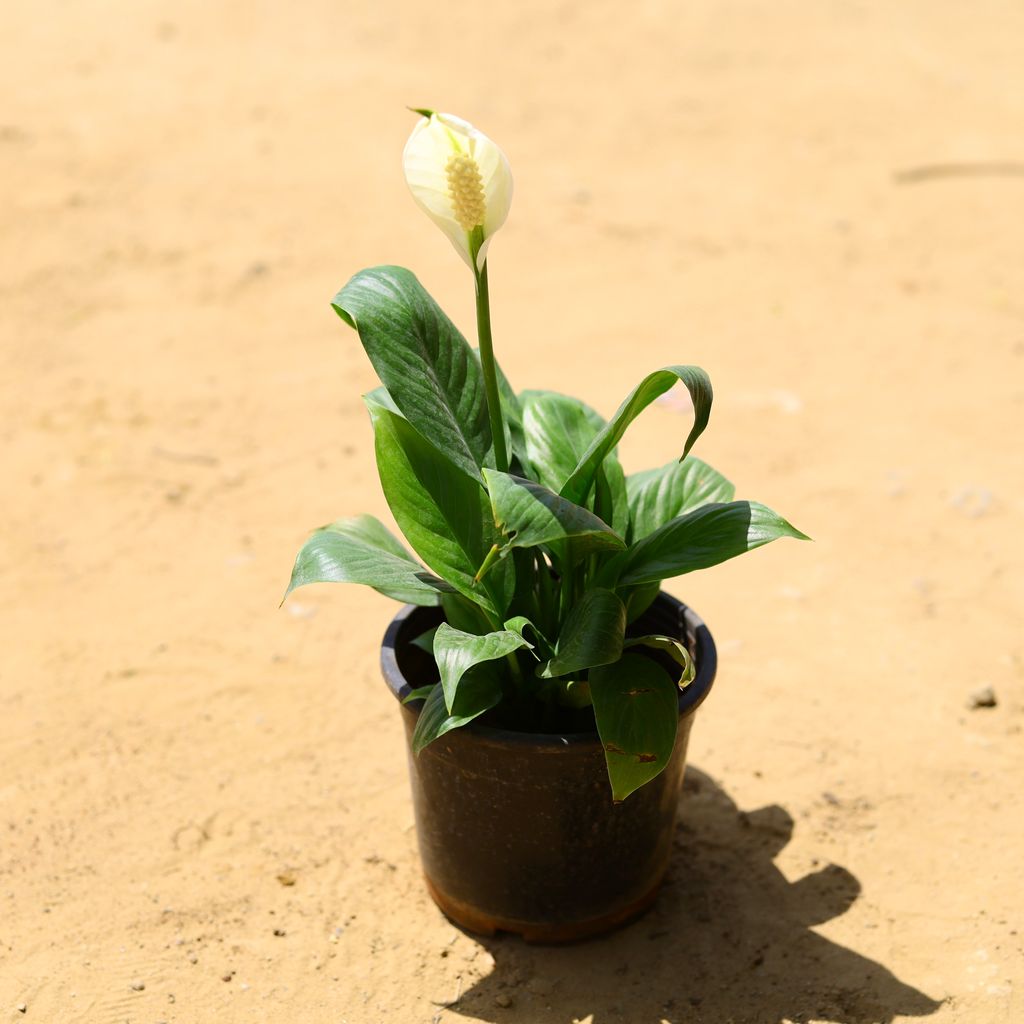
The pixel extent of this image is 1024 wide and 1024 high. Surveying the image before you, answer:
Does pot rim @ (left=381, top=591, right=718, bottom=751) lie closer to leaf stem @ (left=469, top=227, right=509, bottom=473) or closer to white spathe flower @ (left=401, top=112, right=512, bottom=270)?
leaf stem @ (left=469, top=227, right=509, bottom=473)

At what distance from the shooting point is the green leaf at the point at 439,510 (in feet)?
6.02

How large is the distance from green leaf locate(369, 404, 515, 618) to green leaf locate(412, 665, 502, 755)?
103mm

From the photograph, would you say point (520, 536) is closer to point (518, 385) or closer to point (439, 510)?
point (439, 510)

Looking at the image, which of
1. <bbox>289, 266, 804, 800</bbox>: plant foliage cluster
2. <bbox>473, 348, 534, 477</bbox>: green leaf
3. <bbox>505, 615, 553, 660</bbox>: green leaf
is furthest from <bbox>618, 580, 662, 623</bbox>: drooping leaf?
<bbox>473, 348, 534, 477</bbox>: green leaf

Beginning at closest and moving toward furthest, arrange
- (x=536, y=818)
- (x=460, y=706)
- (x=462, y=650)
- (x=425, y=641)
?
(x=462, y=650) < (x=460, y=706) < (x=536, y=818) < (x=425, y=641)

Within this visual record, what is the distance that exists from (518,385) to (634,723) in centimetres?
227

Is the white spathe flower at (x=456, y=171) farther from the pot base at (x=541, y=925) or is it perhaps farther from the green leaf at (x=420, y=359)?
the pot base at (x=541, y=925)

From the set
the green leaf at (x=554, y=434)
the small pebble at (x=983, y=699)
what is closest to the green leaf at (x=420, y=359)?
the green leaf at (x=554, y=434)

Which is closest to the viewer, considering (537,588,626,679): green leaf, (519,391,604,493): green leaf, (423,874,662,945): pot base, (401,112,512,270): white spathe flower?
(401,112,512,270): white spathe flower

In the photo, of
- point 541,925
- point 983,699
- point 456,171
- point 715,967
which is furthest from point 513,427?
point 983,699

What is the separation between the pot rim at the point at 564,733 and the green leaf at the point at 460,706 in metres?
0.05

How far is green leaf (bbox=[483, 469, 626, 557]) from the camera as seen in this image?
1.58m

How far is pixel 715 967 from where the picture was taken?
206 cm

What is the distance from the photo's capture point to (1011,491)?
3.37 meters
